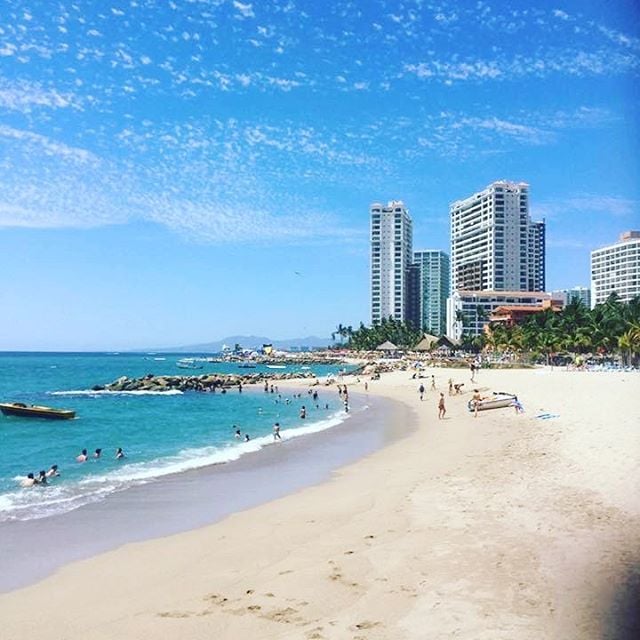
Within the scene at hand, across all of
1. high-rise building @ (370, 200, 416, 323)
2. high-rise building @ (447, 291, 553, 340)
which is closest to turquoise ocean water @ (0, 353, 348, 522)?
high-rise building @ (447, 291, 553, 340)

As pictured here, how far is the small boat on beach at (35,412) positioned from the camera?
4258cm

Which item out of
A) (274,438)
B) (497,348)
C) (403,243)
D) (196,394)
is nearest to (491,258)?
(403,243)

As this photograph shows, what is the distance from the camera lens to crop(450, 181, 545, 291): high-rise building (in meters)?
154

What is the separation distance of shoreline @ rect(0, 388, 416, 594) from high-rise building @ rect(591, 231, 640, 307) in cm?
13839

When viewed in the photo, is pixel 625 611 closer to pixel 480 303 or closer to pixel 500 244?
pixel 480 303

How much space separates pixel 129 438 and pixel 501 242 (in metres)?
136

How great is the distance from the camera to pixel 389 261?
19150 centimetres

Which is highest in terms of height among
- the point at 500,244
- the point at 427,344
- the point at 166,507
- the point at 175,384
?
the point at 500,244

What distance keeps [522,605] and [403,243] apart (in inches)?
7359

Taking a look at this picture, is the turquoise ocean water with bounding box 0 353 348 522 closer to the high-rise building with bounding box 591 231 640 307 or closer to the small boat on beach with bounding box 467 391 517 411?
the small boat on beach with bounding box 467 391 517 411

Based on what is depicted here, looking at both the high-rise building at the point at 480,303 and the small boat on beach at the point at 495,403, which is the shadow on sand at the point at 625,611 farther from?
the high-rise building at the point at 480,303

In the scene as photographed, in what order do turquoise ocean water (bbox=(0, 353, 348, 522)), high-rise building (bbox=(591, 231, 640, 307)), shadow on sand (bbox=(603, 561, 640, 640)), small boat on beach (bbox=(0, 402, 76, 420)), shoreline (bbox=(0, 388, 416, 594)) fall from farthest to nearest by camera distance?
1. high-rise building (bbox=(591, 231, 640, 307))
2. small boat on beach (bbox=(0, 402, 76, 420))
3. turquoise ocean water (bbox=(0, 353, 348, 522))
4. shoreline (bbox=(0, 388, 416, 594))
5. shadow on sand (bbox=(603, 561, 640, 640))

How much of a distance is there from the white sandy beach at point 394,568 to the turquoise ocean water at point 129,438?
6267mm

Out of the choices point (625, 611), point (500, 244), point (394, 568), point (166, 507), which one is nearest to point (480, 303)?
point (500, 244)
